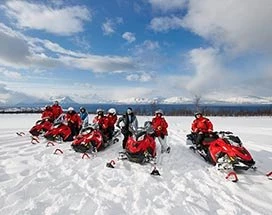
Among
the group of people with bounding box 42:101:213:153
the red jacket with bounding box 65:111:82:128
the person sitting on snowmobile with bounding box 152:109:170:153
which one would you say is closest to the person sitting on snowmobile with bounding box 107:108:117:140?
the group of people with bounding box 42:101:213:153

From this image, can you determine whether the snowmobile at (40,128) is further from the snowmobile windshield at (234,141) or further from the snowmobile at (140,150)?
the snowmobile windshield at (234,141)

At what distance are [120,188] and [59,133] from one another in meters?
5.22

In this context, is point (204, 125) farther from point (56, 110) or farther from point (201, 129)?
point (56, 110)

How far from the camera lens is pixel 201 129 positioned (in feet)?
27.9

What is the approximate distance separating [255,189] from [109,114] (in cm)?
581

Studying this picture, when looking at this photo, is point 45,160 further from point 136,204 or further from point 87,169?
point 136,204

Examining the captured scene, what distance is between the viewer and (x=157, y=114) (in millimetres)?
8797

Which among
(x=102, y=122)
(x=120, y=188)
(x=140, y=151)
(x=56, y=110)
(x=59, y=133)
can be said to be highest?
(x=56, y=110)

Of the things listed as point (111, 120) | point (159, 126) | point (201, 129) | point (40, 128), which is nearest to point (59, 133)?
point (40, 128)

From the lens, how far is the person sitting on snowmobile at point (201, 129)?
821 centimetres

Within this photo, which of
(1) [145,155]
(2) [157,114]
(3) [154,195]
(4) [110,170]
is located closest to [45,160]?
(4) [110,170]

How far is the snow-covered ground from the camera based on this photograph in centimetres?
400

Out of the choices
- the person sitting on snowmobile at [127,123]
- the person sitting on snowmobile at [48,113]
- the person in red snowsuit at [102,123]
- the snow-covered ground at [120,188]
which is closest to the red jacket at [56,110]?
the person sitting on snowmobile at [48,113]

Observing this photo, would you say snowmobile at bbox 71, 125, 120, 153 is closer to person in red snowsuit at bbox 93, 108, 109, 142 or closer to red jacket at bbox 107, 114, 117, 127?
person in red snowsuit at bbox 93, 108, 109, 142
